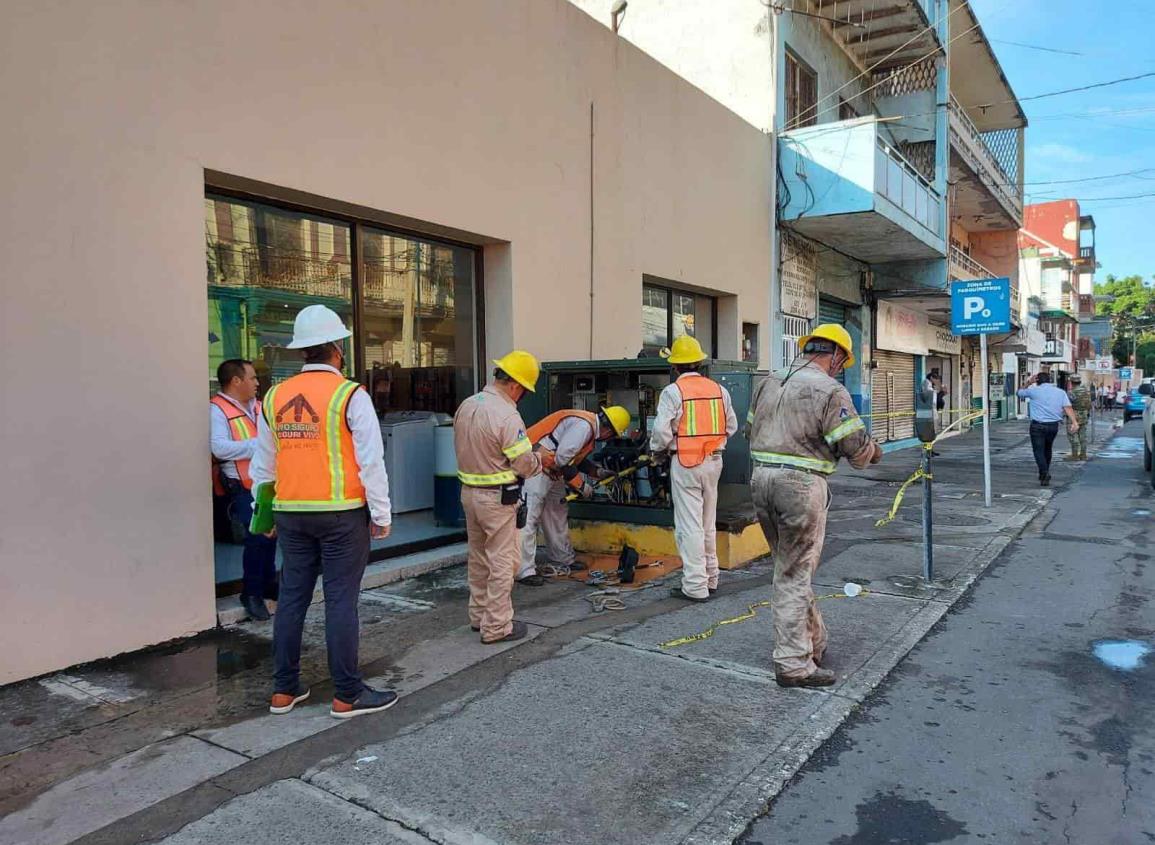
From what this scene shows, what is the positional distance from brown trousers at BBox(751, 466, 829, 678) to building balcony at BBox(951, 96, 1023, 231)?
1545 centimetres

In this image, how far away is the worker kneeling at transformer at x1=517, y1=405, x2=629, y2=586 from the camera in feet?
19.8

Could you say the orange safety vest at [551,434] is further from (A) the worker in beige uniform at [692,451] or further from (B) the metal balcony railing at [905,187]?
(B) the metal balcony railing at [905,187]

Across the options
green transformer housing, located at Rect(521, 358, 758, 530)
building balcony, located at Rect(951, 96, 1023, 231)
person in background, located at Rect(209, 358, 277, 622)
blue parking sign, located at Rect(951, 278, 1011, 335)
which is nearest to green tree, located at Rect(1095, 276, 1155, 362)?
building balcony, located at Rect(951, 96, 1023, 231)

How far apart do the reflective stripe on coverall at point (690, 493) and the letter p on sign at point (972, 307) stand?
5939 mm

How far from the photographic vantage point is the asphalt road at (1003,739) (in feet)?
9.82

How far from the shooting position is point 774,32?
12219 mm

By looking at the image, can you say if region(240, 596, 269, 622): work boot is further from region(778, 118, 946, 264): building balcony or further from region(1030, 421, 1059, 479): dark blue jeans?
region(1030, 421, 1059, 479): dark blue jeans

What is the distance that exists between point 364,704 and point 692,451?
9.74ft

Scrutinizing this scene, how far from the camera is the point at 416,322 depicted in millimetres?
7473

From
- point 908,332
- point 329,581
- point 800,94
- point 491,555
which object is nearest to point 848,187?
point 800,94

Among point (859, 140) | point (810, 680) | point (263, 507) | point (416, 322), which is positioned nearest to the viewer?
point (263, 507)

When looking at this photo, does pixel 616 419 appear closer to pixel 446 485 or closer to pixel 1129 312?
pixel 446 485

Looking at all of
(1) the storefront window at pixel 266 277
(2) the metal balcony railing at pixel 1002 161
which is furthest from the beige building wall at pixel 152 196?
(2) the metal balcony railing at pixel 1002 161

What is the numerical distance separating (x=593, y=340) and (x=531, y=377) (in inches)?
149
